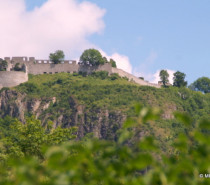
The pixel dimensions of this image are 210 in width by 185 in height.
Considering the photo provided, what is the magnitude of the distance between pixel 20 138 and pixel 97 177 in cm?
2908

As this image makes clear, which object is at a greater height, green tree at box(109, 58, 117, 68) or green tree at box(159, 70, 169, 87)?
green tree at box(109, 58, 117, 68)

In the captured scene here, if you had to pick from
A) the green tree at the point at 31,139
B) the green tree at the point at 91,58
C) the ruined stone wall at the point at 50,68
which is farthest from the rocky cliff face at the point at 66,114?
the green tree at the point at 31,139

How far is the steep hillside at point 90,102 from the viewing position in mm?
106125

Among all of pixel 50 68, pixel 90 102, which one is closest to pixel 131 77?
pixel 90 102

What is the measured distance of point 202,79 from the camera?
147m

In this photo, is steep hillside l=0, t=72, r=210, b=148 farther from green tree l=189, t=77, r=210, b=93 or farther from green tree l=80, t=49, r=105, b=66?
green tree l=189, t=77, r=210, b=93

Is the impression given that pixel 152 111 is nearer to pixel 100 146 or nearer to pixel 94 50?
pixel 100 146

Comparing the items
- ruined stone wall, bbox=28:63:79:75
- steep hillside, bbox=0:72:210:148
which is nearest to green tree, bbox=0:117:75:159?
steep hillside, bbox=0:72:210:148

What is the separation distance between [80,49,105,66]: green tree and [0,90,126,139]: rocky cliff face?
13.0 meters

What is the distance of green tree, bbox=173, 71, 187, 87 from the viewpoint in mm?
128125

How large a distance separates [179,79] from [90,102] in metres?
26.1

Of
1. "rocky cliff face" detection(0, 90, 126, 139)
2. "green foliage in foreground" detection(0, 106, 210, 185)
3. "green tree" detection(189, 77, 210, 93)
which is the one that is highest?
"green tree" detection(189, 77, 210, 93)

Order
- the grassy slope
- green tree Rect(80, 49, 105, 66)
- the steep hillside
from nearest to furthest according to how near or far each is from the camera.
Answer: the steep hillside < the grassy slope < green tree Rect(80, 49, 105, 66)

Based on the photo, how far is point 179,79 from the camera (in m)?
128
